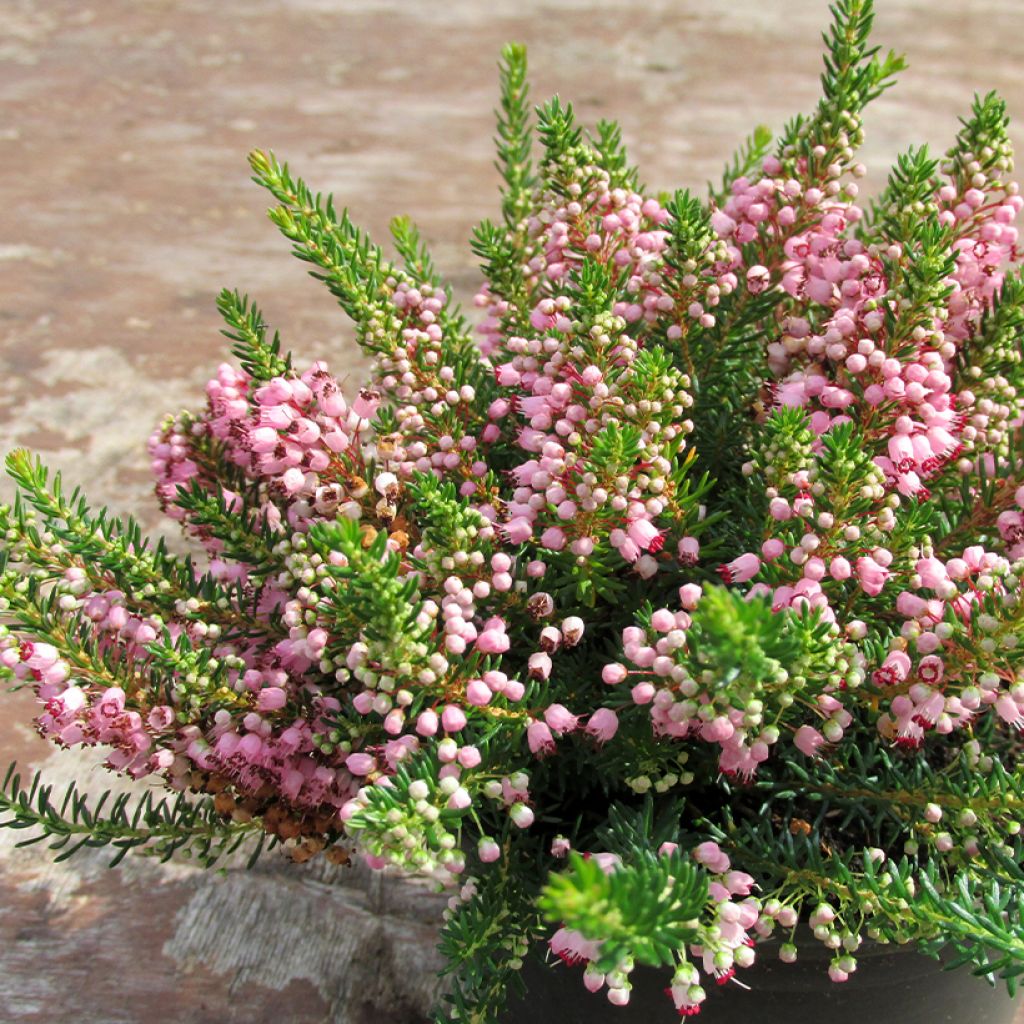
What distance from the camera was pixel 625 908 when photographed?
21.4 inches

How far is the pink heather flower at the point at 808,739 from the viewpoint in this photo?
2.55 ft

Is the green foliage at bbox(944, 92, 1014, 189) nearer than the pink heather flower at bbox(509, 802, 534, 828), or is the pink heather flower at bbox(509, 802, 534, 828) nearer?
the pink heather flower at bbox(509, 802, 534, 828)

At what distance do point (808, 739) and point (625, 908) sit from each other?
28cm

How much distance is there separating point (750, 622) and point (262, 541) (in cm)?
47

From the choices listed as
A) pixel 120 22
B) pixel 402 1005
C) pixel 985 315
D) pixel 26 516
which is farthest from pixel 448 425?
pixel 120 22

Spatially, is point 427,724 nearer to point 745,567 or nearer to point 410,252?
point 745,567

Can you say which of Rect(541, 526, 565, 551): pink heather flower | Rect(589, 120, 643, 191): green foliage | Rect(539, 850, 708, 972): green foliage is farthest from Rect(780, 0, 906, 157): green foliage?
Rect(539, 850, 708, 972): green foliage

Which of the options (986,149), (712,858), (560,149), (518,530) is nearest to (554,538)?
(518,530)

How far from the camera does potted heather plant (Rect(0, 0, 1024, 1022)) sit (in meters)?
0.72

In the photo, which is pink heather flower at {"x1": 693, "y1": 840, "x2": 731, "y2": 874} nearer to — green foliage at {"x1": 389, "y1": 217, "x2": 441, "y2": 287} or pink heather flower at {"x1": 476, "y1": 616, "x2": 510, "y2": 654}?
pink heather flower at {"x1": 476, "y1": 616, "x2": 510, "y2": 654}

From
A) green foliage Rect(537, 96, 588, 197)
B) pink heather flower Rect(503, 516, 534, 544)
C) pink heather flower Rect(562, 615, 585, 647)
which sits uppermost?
green foliage Rect(537, 96, 588, 197)

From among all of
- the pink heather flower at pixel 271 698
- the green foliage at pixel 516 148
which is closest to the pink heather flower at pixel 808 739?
the pink heather flower at pixel 271 698

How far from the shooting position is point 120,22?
427 cm

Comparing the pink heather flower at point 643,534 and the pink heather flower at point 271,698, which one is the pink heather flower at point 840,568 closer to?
the pink heather flower at point 643,534
